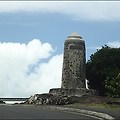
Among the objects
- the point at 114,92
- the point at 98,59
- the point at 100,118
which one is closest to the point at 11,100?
the point at 98,59

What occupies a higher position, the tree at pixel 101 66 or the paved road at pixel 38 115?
the tree at pixel 101 66

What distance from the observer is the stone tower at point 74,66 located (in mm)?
61188

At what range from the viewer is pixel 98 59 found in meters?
74.1

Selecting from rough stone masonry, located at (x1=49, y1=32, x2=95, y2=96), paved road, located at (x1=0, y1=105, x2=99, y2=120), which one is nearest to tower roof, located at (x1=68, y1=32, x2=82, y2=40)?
rough stone masonry, located at (x1=49, y1=32, x2=95, y2=96)

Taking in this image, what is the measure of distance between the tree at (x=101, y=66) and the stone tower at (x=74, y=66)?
1040 centimetres

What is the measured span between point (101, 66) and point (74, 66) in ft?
43.1

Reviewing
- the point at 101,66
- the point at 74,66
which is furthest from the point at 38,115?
the point at 101,66

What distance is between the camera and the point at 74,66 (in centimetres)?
6109

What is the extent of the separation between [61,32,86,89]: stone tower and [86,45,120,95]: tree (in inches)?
410

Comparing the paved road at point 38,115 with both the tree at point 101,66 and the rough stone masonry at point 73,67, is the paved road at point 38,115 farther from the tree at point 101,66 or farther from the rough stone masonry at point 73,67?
the tree at point 101,66

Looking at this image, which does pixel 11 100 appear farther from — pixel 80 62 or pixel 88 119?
pixel 88 119

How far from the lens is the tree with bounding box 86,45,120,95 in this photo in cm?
7219

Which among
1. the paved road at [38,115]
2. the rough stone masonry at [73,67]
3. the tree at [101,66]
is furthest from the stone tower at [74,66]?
the paved road at [38,115]

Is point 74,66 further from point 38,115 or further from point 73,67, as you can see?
point 38,115
